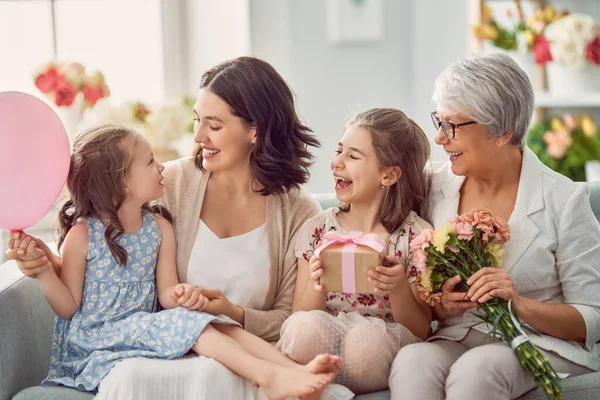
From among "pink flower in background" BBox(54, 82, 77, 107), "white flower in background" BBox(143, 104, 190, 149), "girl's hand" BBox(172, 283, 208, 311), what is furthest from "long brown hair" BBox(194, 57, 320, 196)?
"pink flower in background" BBox(54, 82, 77, 107)

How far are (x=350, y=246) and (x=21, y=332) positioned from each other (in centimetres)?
94

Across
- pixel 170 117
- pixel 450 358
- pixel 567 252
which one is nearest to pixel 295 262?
pixel 450 358

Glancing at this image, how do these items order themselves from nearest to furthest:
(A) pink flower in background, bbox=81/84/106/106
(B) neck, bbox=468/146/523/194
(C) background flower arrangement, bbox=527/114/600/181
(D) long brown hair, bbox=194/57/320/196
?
(B) neck, bbox=468/146/523/194, (D) long brown hair, bbox=194/57/320/196, (A) pink flower in background, bbox=81/84/106/106, (C) background flower arrangement, bbox=527/114/600/181

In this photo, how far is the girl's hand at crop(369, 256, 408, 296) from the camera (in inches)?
86.7

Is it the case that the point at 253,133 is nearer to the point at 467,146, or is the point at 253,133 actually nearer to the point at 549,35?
the point at 467,146

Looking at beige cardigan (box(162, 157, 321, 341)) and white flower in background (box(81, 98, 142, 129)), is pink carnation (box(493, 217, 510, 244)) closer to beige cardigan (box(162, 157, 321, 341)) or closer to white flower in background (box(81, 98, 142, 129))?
beige cardigan (box(162, 157, 321, 341))

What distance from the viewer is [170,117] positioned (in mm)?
3723

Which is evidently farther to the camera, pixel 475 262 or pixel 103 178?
pixel 103 178

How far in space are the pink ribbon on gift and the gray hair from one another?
436 mm

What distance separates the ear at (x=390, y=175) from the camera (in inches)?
98.5

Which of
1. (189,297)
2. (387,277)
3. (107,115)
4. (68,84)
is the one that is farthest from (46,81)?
(387,277)

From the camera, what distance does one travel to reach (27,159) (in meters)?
2.23

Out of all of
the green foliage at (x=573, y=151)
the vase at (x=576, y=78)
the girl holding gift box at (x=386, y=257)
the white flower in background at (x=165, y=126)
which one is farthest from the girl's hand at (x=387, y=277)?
the vase at (x=576, y=78)

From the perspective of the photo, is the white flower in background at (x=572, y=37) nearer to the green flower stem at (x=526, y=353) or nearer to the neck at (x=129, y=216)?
the green flower stem at (x=526, y=353)
